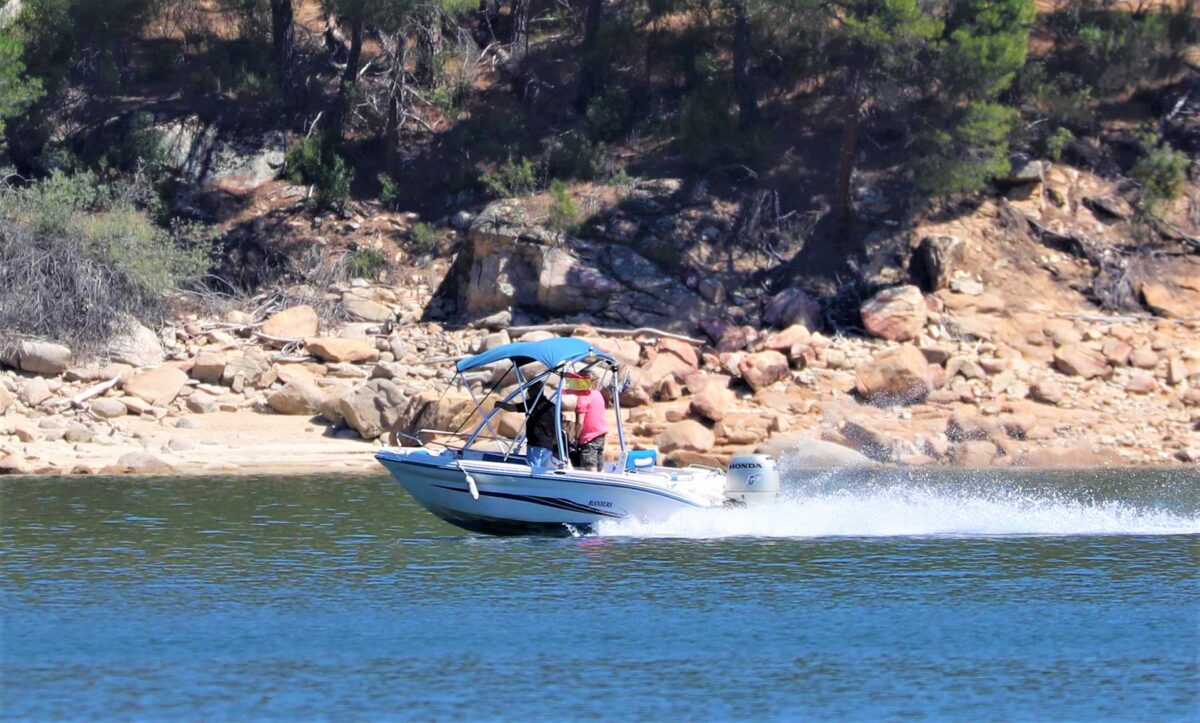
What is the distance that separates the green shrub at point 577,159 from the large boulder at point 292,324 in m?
8.21

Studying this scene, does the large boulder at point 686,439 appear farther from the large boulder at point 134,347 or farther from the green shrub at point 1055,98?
the green shrub at point 1055,98

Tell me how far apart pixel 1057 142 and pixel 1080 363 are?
7.72 metres

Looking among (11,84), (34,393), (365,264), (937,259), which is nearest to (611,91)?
(365,264)

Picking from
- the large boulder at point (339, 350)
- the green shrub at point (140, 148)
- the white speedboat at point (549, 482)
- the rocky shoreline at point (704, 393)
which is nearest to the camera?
the white speedboat at point (549, 482)

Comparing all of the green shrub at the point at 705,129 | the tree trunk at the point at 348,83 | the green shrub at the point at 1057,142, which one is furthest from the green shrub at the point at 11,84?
the green shrub at the point at 1057,142

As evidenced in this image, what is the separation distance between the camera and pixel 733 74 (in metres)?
37.8

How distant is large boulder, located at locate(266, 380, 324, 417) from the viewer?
27.6m

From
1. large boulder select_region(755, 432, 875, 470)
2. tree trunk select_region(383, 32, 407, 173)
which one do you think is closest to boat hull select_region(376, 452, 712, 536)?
large boulder select_region(755, 432, 875, 470)

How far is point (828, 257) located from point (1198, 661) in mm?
21967

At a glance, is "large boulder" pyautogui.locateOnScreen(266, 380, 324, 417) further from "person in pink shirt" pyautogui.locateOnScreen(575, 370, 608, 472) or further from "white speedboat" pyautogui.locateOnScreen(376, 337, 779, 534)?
"person in pink shirt" pyautogui.locateOnScreen(575, 370, 608, 472)

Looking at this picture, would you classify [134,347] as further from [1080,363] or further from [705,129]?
[1080,363]

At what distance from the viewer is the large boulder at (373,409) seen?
26688 mm

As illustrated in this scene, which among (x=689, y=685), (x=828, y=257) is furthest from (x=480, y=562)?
(x=828, y=257)

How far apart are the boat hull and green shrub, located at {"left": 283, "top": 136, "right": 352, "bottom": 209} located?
65.2ft
